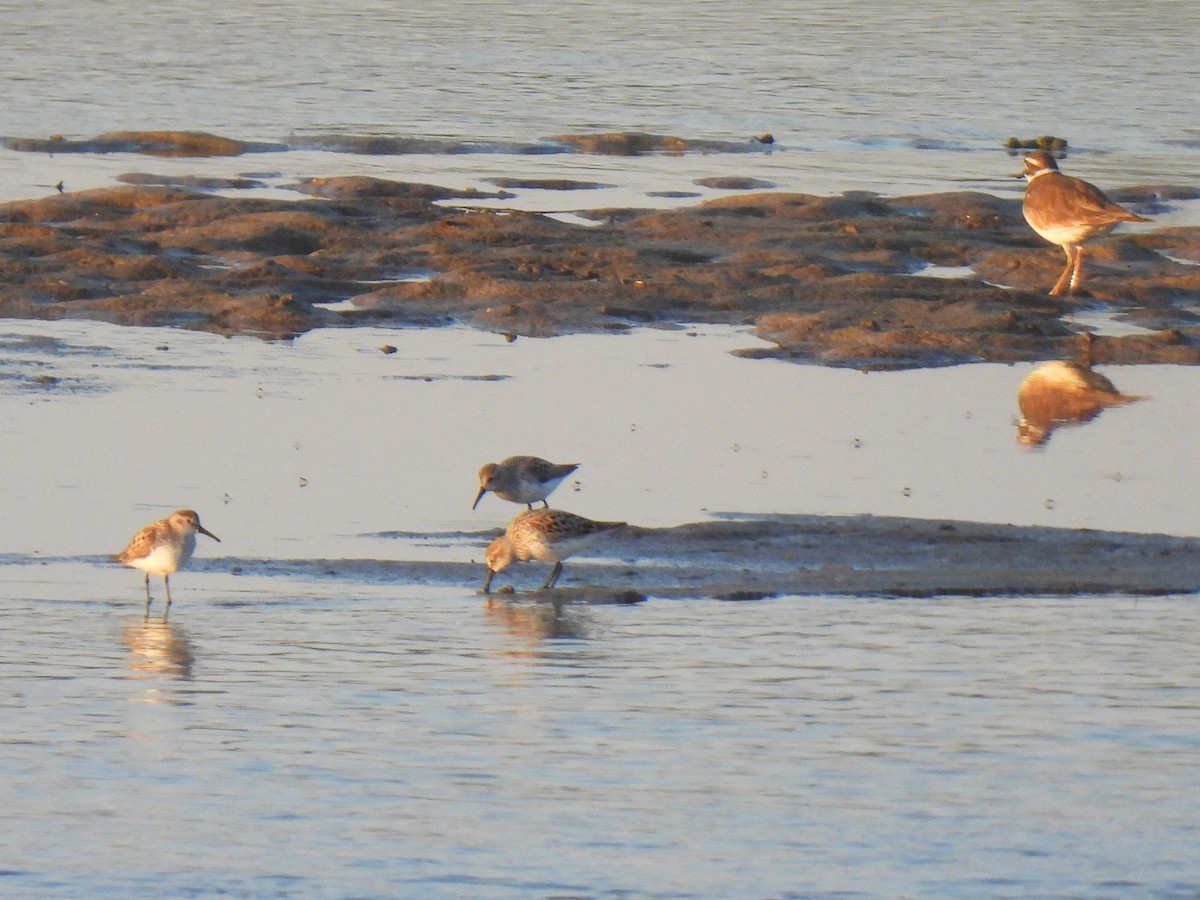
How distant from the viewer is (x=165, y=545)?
12609mm

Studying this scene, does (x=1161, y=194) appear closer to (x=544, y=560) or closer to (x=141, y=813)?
(x=544, y=560)

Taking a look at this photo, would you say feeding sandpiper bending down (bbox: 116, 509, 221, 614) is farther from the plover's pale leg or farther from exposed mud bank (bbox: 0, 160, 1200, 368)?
exposed mud bank (bbox: 0, 160, 1200, 368)

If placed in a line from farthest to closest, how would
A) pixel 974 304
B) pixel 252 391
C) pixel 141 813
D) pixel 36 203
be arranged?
pixel 36 203, pixel 974 304, pixel 252 391, pixel 141 813

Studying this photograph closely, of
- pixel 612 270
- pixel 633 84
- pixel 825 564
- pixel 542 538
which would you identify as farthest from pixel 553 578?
pixel 633 84

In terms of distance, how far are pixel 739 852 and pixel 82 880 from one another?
7.31 feet

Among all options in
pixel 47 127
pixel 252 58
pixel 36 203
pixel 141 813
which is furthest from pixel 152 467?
pixel 252 58

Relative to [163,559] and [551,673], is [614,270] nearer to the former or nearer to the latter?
[163,559]

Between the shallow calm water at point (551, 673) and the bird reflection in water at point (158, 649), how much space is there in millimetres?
30

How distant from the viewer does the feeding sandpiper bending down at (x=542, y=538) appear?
12.9 metres

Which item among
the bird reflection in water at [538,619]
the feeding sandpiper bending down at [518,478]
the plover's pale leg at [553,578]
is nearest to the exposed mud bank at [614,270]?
the feeding sandpiper bending down at [518,478]

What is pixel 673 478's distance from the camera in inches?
622

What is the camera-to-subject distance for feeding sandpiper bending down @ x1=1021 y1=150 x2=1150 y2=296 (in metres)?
23.2

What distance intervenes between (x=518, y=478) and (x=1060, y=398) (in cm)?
599

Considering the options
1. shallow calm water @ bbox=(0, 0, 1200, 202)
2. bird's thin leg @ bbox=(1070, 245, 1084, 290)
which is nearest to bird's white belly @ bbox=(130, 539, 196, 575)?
bird's thin leg @ bbox=(1070, 245, 1084, 290)
